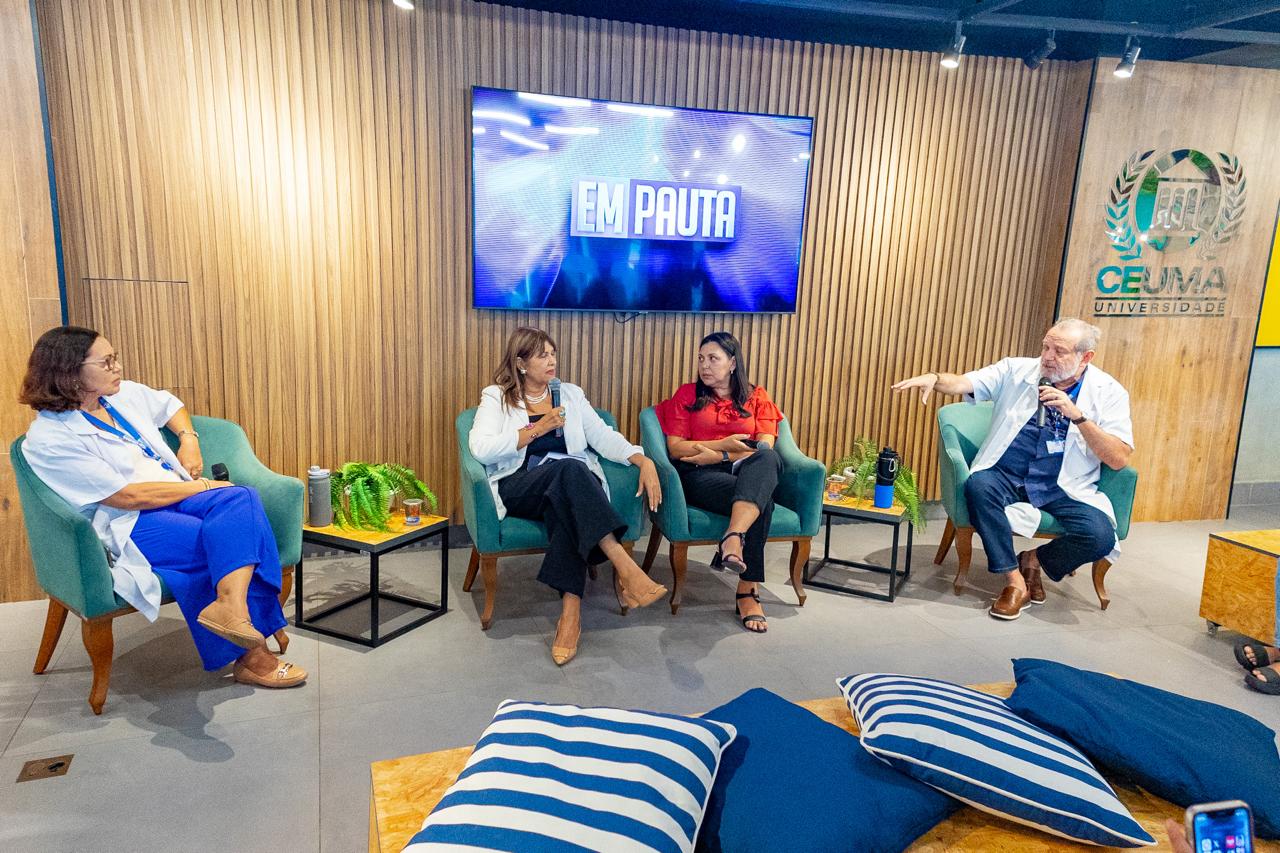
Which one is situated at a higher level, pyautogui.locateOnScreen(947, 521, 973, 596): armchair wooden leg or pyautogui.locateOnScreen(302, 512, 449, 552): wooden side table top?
pyautogui.locateOnScreen(302, 512, 449, 552): wooden side table top

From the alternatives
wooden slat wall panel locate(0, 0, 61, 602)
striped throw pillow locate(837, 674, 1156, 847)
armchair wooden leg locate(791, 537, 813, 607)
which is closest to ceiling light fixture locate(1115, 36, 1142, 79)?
armchair wooden leg locate(791, 537, 813, 607)

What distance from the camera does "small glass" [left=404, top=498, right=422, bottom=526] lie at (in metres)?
3.67

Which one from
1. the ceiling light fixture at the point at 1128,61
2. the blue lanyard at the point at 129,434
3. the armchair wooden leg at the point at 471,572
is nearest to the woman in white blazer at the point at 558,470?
the armchair wooden leg at the point at 471,572

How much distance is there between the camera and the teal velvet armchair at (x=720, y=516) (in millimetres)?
3822

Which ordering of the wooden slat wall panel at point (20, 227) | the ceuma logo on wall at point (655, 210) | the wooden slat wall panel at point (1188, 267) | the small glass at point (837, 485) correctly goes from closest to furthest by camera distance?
the wooden slat wall panel at point (20, 227) → the small glass at point (837, 485) → the ceuma logo on wall at point (655, 210) → the wooden slat wall panel at point (1188, 267)

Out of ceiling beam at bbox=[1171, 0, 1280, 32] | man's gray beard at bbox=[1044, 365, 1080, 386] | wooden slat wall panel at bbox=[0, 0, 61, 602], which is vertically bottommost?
man's gray beard at bbox=[1044, 365, 1080, 386]

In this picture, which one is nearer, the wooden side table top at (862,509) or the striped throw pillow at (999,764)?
the striped throw pillow at (999,764)

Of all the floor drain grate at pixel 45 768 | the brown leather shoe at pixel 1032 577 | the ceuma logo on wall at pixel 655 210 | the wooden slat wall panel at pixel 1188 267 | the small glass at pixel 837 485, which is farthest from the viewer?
the wooden slat wall panel at pixel 1188 267

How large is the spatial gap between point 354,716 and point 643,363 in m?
2.57

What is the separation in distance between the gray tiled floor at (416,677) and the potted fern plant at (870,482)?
46 centimetres

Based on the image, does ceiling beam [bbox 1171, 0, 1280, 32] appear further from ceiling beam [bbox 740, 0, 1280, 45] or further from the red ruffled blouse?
the red ruffled blouse

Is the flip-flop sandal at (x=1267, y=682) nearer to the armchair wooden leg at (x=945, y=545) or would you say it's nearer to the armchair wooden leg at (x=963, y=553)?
the armchair wooden leg at (x=963, y=553)

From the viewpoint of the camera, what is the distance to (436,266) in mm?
4379

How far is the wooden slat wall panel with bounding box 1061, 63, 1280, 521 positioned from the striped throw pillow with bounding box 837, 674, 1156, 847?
4.01m
